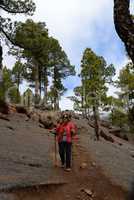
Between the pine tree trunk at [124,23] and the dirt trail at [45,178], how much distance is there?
14.4ft

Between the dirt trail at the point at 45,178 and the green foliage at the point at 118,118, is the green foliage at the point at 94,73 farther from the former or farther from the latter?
the dirt trail at the point at 45,178

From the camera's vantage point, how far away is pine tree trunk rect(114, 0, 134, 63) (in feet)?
28.6

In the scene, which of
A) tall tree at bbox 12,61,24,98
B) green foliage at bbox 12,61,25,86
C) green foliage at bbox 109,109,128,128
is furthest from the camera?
tall tree at bbox 12,61,24,98

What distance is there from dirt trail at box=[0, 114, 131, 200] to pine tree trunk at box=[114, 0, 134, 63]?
4384mm

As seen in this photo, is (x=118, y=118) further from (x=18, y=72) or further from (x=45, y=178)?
(x=45, y=178)

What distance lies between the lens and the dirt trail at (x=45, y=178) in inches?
455

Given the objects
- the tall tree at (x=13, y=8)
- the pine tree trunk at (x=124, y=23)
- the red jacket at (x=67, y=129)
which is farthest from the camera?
the tall tree at (x=13, y=8)

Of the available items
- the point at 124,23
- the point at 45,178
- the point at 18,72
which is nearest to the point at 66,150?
the point at 45,178

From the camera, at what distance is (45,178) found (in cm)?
1269

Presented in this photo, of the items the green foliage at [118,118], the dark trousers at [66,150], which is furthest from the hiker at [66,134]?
the green foliage at [118,118]

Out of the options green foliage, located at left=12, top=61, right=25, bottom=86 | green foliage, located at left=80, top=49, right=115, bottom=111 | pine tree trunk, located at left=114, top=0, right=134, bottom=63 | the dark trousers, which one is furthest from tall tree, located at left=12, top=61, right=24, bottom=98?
pine tree trunk, located at left=114, top=0, right=134, bottom=63

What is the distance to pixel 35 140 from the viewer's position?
21328 millimetres

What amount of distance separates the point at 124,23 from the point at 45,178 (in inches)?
211

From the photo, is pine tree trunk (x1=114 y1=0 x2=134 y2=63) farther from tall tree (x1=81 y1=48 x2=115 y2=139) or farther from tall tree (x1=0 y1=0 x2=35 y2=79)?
tall tree (x1=81 y1=48 x2=115 y2=139)
